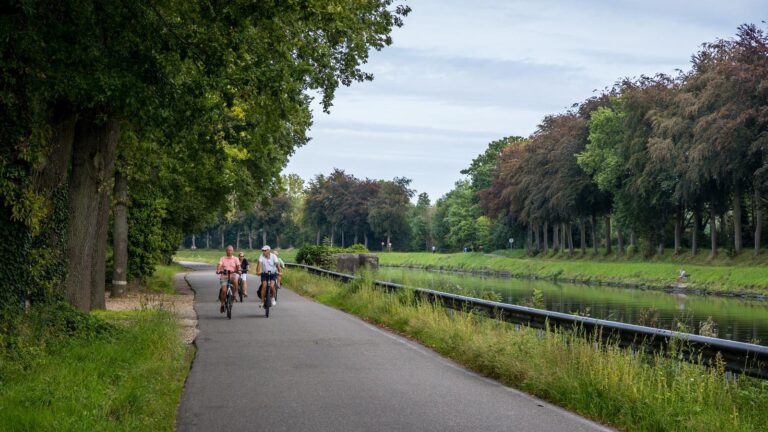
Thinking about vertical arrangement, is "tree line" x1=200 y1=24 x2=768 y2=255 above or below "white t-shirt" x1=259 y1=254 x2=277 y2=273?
above

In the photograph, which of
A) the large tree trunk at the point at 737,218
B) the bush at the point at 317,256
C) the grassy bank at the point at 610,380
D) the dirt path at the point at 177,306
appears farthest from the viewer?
the large tree trunk at the point at 737,218

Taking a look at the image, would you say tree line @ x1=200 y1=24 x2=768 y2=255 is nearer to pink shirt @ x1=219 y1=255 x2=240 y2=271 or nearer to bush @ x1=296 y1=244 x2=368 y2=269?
bush @ x1=296 y1=244 x2=368 y2=269

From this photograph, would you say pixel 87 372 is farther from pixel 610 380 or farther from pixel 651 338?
pixel 651 338

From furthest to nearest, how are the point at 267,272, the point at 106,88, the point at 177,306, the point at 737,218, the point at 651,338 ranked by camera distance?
the point at 737,218 → the point at 177,306 → the point at 267,272 → the point at 106,88 → the point at 651,338

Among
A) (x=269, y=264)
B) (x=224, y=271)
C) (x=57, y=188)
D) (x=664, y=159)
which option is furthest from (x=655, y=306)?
(x=57, y=188)

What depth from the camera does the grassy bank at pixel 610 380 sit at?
24.6 ft

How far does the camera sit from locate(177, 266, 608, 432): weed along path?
25.4 ft

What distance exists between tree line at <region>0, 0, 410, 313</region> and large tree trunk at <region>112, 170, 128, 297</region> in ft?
21.0

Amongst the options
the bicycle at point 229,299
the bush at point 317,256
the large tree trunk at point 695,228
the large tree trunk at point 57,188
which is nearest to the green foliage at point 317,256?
the bush at point 317,256

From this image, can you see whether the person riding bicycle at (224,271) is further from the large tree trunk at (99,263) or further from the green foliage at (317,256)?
the green foliage at (317,256)

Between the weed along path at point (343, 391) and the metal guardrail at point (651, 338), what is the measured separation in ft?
4.53

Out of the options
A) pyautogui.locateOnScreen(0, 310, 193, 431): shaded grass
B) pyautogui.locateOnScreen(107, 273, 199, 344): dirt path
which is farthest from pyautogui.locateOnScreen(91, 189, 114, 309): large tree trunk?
pyautogui.locateOnScreen(0, 310, 193, 431): shaded grass

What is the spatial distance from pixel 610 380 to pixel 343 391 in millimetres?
3004

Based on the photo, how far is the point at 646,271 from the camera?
4991 cm
